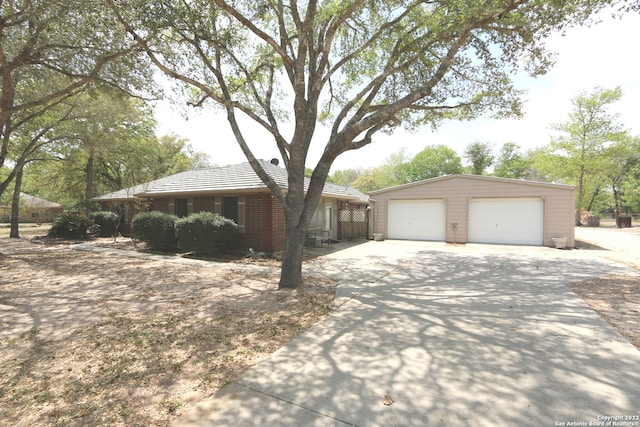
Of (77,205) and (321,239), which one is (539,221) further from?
(77,205)

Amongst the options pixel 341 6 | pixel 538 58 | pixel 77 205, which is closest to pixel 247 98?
pixel 341 6

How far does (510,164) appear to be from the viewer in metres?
42.1

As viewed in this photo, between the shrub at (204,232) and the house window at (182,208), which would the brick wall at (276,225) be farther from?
the house window at (182,208)

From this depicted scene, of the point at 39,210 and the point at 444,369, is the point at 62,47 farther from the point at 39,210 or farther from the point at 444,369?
the point at 39,210

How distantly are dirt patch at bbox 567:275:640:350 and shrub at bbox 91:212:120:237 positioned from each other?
20.4 metres

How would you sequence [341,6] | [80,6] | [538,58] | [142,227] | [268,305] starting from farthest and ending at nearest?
[142,227] → [538,58] → [341,6] → [80,6] → [268,305]

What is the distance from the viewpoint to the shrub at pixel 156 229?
36.6 ft

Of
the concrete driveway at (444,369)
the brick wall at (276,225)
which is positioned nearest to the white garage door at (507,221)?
the concrete driveway at (444,369)

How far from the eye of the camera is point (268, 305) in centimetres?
507

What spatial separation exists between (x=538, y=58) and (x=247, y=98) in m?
8.46

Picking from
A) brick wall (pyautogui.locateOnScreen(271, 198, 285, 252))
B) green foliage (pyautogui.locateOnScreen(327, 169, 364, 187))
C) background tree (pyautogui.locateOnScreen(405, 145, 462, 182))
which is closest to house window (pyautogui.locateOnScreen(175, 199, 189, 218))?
brick wall (pyautogui.locateOnScreen(271, 198, 285, 252))

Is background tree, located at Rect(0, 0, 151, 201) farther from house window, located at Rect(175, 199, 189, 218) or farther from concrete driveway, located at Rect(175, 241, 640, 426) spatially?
concrete driveway, located at Rect(175, 241, 640, 426)

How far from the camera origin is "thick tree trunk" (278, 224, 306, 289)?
6.03 m

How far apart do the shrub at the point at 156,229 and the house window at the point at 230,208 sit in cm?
201
